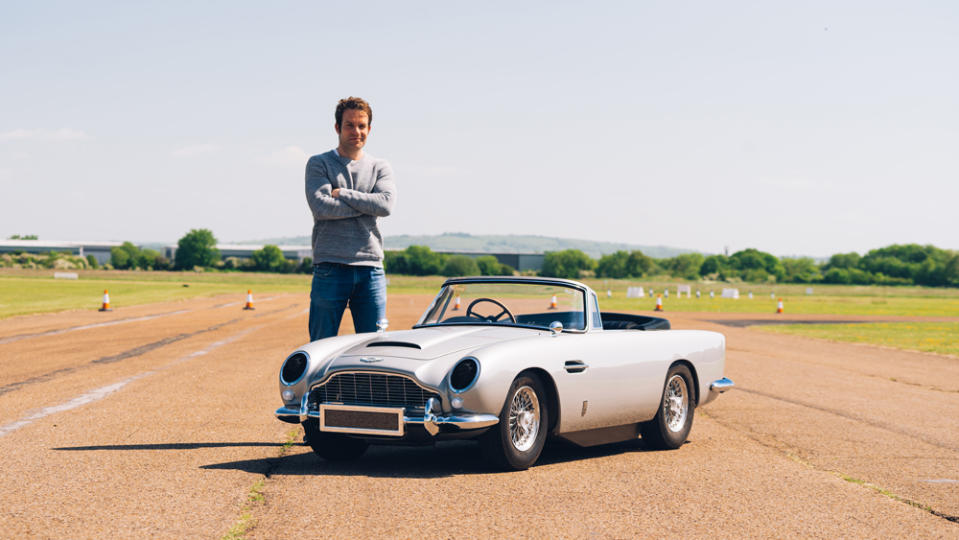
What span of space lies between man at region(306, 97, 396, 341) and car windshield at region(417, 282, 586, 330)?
575 mm

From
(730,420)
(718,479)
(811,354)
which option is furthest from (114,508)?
(811,354)

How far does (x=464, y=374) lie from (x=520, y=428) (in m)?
0.58

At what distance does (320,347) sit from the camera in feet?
20.3

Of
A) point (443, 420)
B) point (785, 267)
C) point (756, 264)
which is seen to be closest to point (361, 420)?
point (443, 420)

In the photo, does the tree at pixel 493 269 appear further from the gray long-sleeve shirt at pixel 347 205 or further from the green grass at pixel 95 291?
the gray long-sleeve shirt at pixel 347 205

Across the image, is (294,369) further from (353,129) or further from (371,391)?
(353,129)

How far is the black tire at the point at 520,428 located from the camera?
Result: 5.66m

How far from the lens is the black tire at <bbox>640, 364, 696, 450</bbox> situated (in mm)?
7027

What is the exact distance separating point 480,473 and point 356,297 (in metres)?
1.48

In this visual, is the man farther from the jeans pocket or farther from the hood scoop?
the hood scoop

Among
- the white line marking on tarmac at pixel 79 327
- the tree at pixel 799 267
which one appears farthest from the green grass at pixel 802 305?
the tree at pixel 799 267

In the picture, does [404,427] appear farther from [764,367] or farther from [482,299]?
[764,367]

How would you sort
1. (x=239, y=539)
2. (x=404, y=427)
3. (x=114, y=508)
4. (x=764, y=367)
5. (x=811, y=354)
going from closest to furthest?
(x=239, y=539) < (x=114, y=508) < (x=404, y=427) < (x=764, y=367) < (x=811, y=354)

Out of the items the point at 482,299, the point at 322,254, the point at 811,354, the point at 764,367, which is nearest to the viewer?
the point at 322,254
